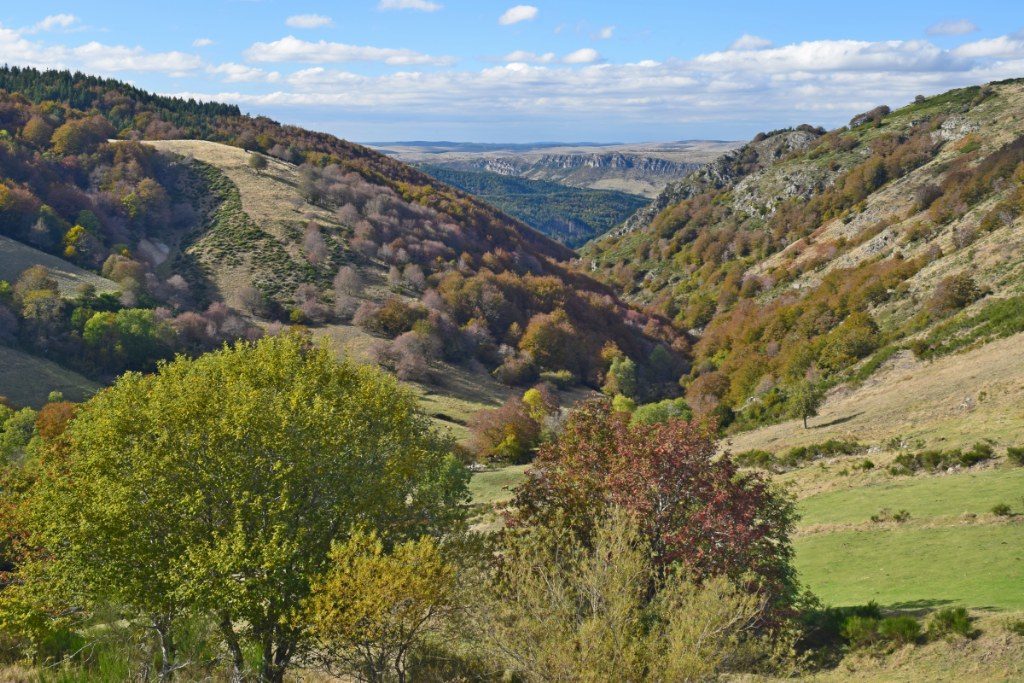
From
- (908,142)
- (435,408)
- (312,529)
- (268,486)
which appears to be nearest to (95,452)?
(268,486)

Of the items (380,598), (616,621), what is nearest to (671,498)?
(616,621)

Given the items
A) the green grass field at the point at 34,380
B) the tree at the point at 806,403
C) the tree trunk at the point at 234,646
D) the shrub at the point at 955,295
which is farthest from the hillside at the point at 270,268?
the tree trunk at the point at 234,646

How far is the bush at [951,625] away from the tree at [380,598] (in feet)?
35.1

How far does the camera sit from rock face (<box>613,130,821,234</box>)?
166 meters

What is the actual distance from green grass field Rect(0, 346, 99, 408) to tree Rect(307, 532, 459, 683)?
6048cm

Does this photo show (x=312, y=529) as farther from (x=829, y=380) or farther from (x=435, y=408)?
(x=435, y=408)

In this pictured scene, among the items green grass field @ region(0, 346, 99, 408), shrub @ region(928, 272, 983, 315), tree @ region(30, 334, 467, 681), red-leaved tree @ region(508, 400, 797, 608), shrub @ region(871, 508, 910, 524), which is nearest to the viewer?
red-leaved tree @ region(508, 400, 797, 608)

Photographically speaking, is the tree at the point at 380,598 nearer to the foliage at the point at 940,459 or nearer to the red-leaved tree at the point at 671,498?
the red-leaved tree at the point at 671,498

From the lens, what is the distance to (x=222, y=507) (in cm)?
2048

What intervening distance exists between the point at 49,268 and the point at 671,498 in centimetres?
9684

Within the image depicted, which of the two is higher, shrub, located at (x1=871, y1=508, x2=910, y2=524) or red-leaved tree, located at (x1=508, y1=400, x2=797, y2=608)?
red-leaved tree, located at (x1=508, y1=400, x2=797, y2=608)

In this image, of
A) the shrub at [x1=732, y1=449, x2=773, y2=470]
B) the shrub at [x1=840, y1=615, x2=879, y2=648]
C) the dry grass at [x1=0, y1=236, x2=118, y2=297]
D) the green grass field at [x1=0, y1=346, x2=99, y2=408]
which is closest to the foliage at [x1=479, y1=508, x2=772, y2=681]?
the shrub at [x1=840, y1=615, x2=879, y2=648]

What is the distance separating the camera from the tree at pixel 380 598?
16375 millimetres

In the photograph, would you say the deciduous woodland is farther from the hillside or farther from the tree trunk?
the hillside
